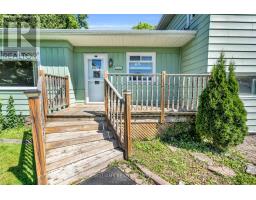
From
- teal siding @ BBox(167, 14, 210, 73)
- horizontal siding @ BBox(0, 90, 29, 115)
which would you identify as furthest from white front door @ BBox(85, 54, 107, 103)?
teal siding @ BBox(167, 14, 210, 73)

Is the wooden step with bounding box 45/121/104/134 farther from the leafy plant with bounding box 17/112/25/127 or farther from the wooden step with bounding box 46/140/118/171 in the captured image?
the leafy plant with bounding box 17/112/25/127

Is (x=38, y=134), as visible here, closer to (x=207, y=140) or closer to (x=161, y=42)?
(x=207, y=140)

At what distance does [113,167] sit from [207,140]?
2398 mm

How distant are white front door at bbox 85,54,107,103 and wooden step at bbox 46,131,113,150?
306 centimetres

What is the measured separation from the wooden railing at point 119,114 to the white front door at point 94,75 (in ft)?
8.38

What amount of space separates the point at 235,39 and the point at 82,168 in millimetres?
4855

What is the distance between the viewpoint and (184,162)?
331 centimetres

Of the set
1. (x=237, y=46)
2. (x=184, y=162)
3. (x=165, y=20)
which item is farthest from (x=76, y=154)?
(x=165, y=20)

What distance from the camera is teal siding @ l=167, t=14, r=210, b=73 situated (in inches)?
191

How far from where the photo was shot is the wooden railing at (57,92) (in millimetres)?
4254

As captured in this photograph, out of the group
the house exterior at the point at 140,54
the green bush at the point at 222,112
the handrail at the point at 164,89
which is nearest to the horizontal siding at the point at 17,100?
the house exterior at the point at 140,54

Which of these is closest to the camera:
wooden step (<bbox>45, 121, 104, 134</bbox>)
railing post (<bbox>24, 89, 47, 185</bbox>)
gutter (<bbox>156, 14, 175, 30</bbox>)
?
railing post (<bbox>24, 89, 47, 185</bbox>)

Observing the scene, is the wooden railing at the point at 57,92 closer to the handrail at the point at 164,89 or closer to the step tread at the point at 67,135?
the step tread at the point at 67,135
